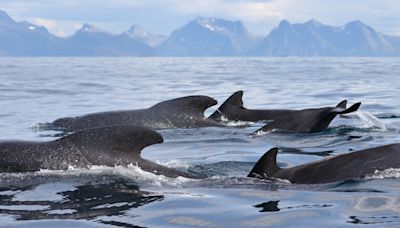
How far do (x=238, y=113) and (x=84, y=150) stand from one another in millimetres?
8353

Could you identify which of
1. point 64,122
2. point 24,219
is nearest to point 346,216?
point 24,219

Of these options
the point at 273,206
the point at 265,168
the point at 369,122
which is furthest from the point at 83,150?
the point at 369,122

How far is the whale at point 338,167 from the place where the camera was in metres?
7.88

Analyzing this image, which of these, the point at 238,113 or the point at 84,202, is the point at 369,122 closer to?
the point at 238,113

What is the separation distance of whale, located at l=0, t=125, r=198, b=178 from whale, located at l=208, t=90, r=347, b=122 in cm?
776

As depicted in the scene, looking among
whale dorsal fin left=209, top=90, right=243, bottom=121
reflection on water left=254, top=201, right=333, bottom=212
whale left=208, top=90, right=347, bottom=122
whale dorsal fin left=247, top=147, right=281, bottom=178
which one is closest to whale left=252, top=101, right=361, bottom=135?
whale left=208, top=90, right=347, bottom=122

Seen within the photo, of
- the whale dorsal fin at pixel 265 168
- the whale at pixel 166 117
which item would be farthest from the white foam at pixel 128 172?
the whale at pixel 166 117

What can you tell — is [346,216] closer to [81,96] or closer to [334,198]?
[334,198]

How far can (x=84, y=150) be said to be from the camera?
27.2 ft

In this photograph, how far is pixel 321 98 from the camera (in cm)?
2795

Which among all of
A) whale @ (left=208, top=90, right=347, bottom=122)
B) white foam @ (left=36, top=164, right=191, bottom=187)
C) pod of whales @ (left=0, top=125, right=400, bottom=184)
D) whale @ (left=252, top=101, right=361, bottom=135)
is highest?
whale @ (left=208, top=90, right=347, bottom=122)

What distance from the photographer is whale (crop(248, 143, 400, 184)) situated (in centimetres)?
788

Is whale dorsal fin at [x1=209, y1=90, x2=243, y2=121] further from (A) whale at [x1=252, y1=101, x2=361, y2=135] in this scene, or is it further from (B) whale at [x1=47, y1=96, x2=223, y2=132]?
(A) whale at [x1=252, y1=101, x2=361, y2=135]

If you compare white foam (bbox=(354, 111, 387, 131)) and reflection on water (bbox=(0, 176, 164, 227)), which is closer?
reflection on water (bbox=(0, 176, 164, 227))
